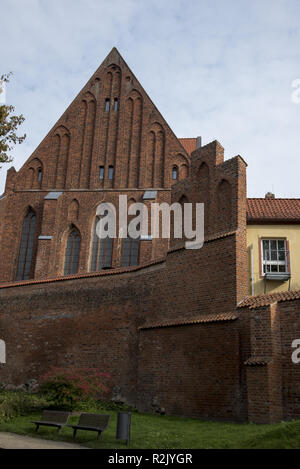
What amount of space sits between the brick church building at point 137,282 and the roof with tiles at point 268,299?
1.7 inches

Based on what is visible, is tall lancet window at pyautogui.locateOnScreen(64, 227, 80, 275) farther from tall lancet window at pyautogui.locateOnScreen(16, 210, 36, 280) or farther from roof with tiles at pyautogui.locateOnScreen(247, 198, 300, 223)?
roof with tiles at pyautogui.locateOnScreen(247, 198, 300, 223)

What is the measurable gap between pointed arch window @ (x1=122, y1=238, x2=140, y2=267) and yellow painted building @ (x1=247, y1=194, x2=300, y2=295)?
857 centimetres

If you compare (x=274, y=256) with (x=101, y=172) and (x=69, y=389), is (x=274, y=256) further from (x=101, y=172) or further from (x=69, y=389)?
(x=101, y=172)

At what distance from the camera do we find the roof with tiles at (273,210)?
18047mm

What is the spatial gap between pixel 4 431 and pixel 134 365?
491 centimetres

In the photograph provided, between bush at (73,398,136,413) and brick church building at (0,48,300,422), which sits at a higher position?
brick church building at (0,48,300,422)

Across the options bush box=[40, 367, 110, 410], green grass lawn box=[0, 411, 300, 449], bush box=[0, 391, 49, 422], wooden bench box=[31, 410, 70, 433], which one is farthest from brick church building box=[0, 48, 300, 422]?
wooden bench box=[31, 410, 70, 433]

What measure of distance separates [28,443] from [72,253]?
1737cm

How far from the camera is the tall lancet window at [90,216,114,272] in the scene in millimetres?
26062

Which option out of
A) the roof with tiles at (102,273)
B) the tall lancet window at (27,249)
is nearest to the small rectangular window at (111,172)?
the tall lancet window at (27,249)

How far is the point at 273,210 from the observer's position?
61.8 ft

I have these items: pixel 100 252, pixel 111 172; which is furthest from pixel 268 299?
pixel 111 172

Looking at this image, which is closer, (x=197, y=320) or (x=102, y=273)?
(x=197, y=320)
